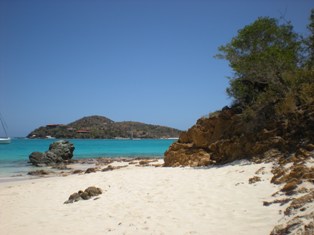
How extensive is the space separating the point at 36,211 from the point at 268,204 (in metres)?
7.04

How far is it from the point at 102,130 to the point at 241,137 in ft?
391

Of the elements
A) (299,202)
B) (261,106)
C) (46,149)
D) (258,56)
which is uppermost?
(258,56)

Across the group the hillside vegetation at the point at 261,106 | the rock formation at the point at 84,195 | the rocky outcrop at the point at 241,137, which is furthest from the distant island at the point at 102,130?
the rock formation at the point at 84,195

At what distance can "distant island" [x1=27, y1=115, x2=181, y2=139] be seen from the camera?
126 m

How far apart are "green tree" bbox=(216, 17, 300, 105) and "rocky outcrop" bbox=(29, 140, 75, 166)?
831 inches

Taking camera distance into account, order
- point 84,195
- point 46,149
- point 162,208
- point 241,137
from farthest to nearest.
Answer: point 46,149
point 241,137
point 84,195
point 162,208

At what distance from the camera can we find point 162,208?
25.9ft

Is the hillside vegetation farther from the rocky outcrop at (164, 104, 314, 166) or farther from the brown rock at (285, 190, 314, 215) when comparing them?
the brown rock at (285, 190, 314, 215)

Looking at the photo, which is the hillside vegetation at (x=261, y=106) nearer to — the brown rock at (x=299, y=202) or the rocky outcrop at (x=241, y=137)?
the rocky outcrop at (x=241, y=137)

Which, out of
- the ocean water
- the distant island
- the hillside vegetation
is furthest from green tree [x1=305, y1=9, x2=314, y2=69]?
the distant island

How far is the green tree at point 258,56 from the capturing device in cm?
1345

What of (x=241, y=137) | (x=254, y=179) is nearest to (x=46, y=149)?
(x=241, y=137)

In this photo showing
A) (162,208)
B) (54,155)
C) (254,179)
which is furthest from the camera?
(54,155)

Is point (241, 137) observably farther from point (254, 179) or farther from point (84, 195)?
point (84, 195)
